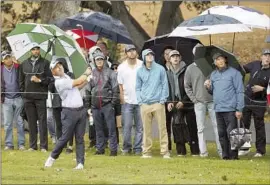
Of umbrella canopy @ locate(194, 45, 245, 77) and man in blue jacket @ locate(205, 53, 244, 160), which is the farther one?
umbrella canopy @ locate(194, 45, 245, 77)

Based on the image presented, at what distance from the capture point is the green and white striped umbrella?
56.2 ft

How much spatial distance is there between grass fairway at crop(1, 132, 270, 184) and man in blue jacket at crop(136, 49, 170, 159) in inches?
17.6

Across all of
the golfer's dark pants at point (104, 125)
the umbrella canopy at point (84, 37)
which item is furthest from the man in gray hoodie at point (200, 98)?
the umbrella canopy at point (84, 37)

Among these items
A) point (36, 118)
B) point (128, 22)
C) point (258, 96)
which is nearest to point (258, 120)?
point (258, 96)

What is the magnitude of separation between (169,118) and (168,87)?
0.76 meters

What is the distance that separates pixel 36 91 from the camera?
18875 mm

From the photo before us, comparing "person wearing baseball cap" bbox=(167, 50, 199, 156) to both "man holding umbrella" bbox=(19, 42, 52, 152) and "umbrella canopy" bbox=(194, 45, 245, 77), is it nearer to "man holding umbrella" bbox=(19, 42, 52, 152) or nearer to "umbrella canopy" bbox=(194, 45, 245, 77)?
"umbrella canopy" bbox=(194, 45, 245, 77)

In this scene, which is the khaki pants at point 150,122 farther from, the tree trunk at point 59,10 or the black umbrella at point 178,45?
the tree trunk at point 59,10

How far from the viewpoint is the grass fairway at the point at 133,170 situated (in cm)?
1345

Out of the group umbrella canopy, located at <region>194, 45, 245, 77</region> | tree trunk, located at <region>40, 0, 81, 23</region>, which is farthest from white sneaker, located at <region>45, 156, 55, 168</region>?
tree trunk, located at <region>40, 0, 81, 23</region>

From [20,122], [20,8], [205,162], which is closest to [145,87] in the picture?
[205,162]

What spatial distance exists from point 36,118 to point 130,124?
6.86 ft

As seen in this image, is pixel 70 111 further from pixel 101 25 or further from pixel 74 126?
pixel 101 25

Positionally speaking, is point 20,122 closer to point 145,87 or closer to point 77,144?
point 145,87
